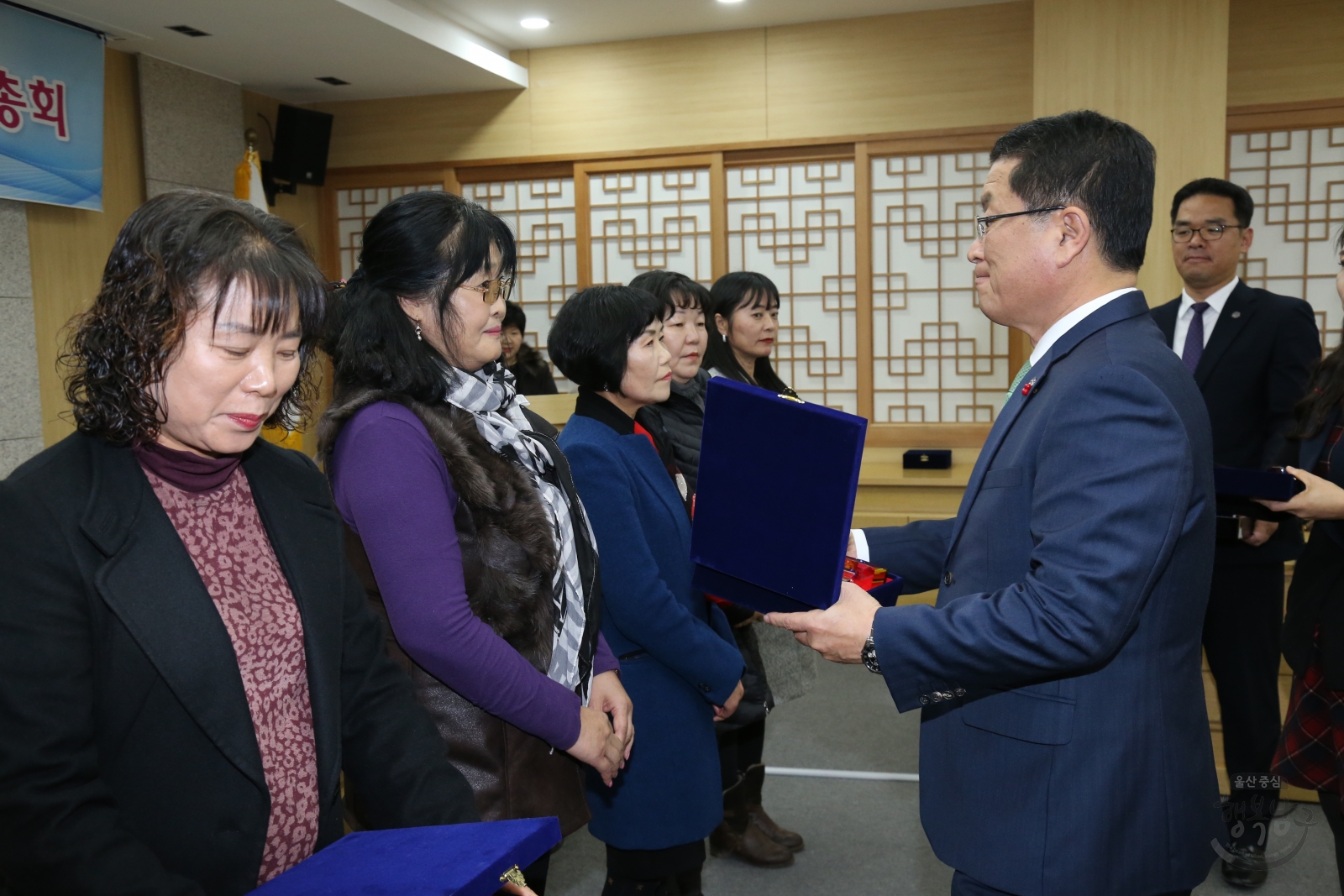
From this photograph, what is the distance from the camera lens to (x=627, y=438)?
185cm

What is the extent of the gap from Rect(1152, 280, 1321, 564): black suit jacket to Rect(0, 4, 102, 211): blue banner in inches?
164

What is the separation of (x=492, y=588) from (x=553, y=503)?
0.17 meters

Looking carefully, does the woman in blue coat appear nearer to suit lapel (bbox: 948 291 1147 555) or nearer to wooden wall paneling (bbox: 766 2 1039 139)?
suit lapel (bbox: 948 291 1147 555)

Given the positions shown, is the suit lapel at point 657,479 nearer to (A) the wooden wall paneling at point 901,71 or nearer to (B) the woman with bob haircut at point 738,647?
(B) the woman with bob haircut at point 738,647

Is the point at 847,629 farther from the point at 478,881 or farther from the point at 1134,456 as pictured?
the point at 478,881

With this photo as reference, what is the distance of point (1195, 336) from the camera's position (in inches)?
Answer: 112

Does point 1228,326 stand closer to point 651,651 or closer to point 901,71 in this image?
point 651,651

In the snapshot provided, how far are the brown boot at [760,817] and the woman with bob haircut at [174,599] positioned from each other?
182 cm

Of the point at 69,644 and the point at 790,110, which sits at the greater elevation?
the point at 790,110

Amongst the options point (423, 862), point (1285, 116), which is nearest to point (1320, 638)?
point (423, 862)

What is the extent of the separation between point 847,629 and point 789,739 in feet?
7.77

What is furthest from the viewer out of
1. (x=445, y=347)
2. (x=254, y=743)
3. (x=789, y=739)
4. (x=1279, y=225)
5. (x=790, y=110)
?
(x=790, y=110)

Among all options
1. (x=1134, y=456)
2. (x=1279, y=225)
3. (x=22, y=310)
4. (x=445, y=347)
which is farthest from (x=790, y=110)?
(x=1134, y=456)

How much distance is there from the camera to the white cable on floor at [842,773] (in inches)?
124
